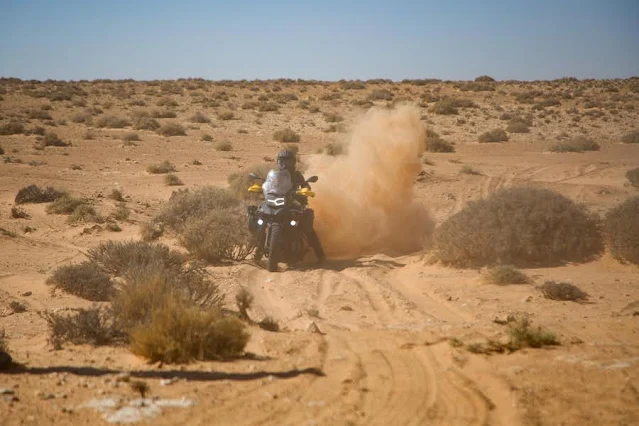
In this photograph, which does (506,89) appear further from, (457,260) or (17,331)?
(17,331)

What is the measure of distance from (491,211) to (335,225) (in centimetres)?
310

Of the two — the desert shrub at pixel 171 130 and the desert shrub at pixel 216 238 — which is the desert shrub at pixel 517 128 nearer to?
the desert shrub at pixel 171 130

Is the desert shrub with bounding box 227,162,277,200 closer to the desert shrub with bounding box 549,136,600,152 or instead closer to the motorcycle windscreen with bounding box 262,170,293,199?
the motorcycle windscreen with bounding box 262,170,293,199

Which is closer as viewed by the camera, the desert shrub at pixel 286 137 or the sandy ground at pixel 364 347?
the sandy ground at pixel 364 347

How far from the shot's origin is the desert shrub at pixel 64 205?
16734 mm

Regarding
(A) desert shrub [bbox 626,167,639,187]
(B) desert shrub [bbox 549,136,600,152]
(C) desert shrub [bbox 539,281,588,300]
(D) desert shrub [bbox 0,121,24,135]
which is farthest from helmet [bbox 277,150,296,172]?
(D) desert shrub [bbox 0,121,24,135]

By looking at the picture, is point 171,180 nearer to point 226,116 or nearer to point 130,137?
point 130,137

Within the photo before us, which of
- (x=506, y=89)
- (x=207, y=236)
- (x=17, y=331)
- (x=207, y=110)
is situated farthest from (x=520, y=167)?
(x=506, y=89)

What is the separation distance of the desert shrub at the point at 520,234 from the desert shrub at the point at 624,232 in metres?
0.36

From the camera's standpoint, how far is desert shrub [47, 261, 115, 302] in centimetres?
991

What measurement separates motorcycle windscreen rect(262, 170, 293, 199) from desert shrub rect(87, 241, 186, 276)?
6.33ft

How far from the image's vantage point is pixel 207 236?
12539 mm

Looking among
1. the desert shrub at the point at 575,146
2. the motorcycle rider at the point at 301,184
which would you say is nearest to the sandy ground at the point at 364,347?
the motorcycle rider at the point at 301,184

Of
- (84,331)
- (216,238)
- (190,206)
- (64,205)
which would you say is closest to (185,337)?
(84,331)
